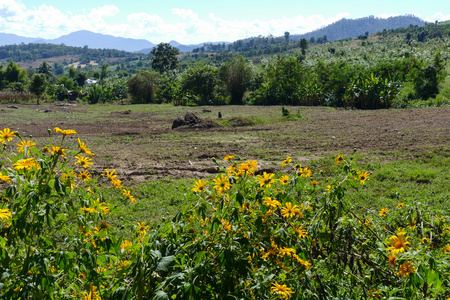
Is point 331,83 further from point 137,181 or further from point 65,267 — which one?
point 65,267

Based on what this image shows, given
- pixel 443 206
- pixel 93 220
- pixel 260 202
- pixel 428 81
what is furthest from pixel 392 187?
pixel 428 81

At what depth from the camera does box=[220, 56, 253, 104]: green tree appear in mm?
25984

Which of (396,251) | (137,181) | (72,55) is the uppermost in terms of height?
(72,55)

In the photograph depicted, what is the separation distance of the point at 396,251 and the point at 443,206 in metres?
4.41

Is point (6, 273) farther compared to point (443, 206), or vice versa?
point (443, 206)

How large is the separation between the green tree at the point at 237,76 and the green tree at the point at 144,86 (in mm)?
6504

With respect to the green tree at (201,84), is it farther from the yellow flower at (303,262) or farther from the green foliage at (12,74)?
the green foliage at (12,74)

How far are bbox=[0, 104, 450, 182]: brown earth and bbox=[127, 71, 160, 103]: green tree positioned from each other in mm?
14806

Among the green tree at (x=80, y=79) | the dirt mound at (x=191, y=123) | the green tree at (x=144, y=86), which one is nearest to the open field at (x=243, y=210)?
the dirt mound at (x=191, y=123)

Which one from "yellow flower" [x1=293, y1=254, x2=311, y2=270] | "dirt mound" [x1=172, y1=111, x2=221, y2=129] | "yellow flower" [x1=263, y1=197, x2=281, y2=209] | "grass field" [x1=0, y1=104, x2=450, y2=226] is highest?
"yellow flower" [x1=263, y1=197, x2=281, y2=209]

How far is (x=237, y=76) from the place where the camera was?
2609 cm

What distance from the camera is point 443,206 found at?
4.91 metres

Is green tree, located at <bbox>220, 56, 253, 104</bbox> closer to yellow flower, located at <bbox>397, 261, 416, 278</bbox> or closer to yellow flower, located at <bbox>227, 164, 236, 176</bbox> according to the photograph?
yellow flower, located at <bbox>227, 164, 236, 176</bbox>

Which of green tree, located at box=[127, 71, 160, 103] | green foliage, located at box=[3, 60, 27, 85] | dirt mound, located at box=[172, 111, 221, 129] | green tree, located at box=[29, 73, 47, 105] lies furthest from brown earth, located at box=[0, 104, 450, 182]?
green foliage, located at box=[3, 60, 27, 85]
